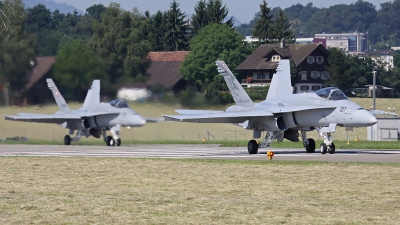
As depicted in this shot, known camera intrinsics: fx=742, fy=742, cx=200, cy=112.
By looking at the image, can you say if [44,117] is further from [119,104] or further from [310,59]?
[310,59]

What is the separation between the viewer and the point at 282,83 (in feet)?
93.9

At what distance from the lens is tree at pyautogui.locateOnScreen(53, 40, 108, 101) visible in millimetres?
36188

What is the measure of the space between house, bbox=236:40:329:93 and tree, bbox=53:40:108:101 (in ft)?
122

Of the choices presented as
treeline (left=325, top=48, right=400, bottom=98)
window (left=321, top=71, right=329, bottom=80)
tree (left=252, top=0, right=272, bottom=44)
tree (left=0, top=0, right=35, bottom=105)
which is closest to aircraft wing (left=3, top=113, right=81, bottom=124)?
tree (left=0, top=0, right=35, bottom=105)

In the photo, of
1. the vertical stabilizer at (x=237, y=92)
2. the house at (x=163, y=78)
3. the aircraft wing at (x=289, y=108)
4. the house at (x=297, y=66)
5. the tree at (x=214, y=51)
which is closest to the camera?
the aircraft wing at (x=289, y=108)

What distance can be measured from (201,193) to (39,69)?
24.0 meters

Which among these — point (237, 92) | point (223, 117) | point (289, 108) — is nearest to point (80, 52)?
point (237, 92)

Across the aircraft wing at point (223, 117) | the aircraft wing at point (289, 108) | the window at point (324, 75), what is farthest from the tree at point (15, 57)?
the window at point (324, 75)

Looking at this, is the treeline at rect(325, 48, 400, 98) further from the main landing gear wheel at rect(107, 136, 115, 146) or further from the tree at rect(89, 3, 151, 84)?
the main landing gear wheel at rect(107, 136, 115, 146)

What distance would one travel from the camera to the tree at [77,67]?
119ft

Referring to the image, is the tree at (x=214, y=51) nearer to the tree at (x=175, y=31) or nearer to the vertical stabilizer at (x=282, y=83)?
the tree at (x=175, y=31)

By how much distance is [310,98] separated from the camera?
25109 millimetres

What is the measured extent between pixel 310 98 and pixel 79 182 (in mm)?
11724

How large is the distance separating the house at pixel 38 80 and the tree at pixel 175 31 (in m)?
44.2
